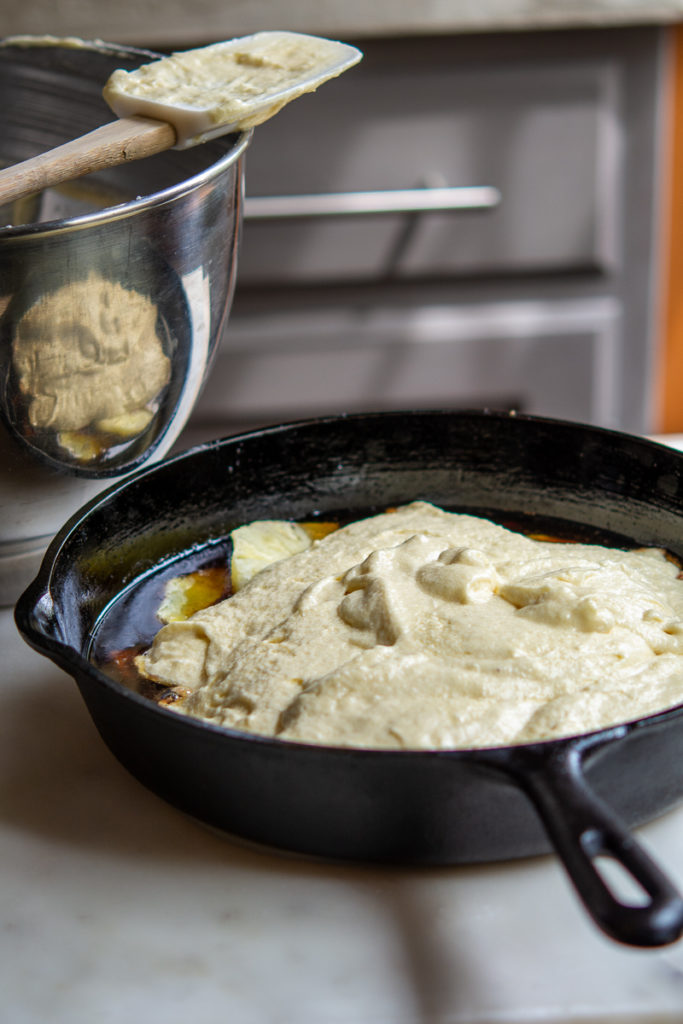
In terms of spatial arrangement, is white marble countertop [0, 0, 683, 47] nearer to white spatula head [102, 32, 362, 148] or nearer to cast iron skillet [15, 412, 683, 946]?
white spatula head [102, 32, 362, 148]

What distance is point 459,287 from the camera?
1.39 meters

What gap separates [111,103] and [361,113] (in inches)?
27.0

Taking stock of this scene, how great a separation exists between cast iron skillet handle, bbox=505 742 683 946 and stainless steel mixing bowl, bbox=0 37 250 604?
13.5 inches

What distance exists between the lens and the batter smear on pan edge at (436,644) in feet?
1.59

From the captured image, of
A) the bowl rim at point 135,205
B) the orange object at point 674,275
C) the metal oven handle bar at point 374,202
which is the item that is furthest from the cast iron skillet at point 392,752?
the orange object at point 674,275

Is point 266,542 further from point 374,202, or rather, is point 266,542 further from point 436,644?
point 374,202

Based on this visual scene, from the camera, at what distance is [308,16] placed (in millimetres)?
1252

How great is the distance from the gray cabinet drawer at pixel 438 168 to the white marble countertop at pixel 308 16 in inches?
1.7

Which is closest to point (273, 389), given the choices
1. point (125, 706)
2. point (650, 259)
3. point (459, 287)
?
point (459, 287)

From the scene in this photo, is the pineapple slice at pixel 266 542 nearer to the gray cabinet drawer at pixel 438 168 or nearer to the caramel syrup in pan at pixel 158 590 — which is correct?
the caramel syrup in pan at pixel 158 590

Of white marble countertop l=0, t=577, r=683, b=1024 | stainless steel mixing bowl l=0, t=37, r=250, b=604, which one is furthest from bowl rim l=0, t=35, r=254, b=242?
white marble countertop l=0, t=577, r=683, b=1024

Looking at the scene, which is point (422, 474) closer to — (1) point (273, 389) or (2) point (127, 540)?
(2) point (127, 540)

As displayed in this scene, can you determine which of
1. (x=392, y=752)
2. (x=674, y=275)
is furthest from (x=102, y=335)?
(x=674, y=275)

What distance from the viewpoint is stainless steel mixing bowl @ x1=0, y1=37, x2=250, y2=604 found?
1.86ft
